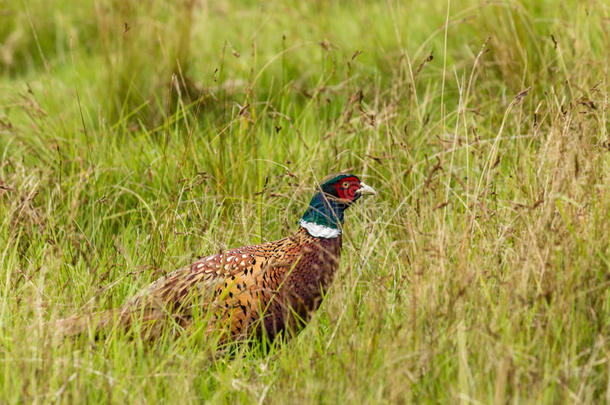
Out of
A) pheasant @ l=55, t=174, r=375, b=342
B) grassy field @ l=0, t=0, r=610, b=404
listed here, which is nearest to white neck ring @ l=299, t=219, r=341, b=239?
pheasant @ l=55, t=174, r=375, b=342

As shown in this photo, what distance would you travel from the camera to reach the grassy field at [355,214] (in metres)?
2.59

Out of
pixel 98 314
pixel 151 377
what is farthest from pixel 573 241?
pixel 98 314

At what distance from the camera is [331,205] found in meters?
3.39

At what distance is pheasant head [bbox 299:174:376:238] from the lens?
10.9 ft

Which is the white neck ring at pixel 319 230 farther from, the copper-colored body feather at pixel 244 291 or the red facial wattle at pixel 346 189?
the red facial wattle at pixel 346 189

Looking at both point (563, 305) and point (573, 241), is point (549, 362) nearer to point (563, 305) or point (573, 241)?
point (563, 305)

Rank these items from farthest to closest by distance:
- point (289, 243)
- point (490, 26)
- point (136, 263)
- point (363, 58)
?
point (363, 58) < point (490, 26) < point (136, 263) < point (289, 243)

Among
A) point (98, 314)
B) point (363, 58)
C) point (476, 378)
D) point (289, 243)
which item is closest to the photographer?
point (476, 378)

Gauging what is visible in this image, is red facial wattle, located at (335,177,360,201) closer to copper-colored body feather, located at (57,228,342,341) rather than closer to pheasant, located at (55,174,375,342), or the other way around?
pheasant, located at (55,174,375,342)

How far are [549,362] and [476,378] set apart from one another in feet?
0.90

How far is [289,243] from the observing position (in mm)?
3318

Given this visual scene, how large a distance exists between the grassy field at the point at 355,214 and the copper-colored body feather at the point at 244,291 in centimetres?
11

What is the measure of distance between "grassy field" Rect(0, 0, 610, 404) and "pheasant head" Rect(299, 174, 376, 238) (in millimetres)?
123

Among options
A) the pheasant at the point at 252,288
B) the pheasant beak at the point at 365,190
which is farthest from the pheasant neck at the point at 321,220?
the pheasant beak at the point at 365,190
